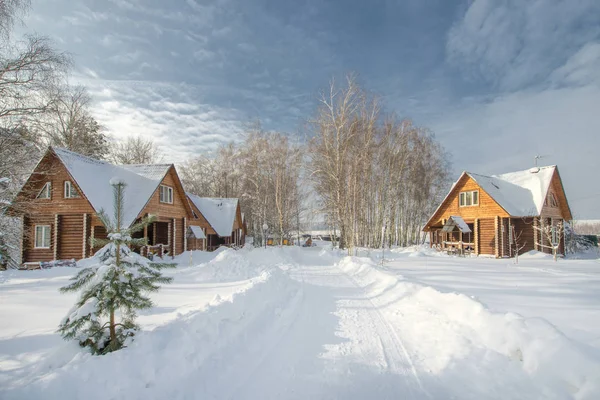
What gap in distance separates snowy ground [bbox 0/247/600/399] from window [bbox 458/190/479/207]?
58.6ft

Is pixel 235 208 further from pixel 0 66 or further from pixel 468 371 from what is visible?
pixel 468 371

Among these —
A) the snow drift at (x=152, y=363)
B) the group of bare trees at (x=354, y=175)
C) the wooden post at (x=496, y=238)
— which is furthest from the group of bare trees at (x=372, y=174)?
the snow drift at (x=152, y=363)

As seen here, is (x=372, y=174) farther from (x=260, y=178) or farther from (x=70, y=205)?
(x=70, y=205)

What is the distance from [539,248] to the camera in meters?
23.7

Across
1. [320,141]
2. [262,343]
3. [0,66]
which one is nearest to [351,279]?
[262,343]

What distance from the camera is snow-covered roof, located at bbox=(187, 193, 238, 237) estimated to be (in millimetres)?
31906

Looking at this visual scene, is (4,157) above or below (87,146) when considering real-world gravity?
below

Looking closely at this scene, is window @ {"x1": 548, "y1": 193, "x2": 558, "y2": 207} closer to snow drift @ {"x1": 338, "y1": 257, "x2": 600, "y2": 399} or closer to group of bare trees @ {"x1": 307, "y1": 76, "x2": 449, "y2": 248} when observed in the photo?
group of bare trees @ {"x1": 307, "y1": 76, "x2": 449, "y2": 248}

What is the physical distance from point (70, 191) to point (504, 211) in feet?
94.0

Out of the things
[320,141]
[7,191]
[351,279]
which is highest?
[320,141]

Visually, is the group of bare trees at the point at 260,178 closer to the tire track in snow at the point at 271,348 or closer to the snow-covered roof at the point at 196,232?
the snow-covered roof at the point at 196,232

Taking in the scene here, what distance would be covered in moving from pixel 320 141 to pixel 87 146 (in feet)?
75.9

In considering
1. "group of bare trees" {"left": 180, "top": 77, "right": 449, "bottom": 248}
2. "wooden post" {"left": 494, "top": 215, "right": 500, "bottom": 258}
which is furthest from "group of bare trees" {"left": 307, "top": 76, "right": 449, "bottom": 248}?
"wooden post" {"left": 494, "top": 215, "right": 500, "bottom": 258}

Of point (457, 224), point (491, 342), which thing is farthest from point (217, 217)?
point (491, 342)
